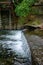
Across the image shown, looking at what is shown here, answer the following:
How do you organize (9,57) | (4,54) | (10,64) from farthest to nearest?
1. (4,54)
2. (9,57)
3. (10,64)

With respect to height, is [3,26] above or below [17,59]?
below

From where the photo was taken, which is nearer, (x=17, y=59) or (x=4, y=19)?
(x=17, y=59)

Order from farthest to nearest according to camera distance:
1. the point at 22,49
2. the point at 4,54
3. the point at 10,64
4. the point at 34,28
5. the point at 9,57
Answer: the point at 34,28 < the point at 22,49 < the point at 4,54 < the point at 9,57 < the point at 10,64

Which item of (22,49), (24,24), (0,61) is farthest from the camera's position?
(24,24)

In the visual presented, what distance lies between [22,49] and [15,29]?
617 centimetres

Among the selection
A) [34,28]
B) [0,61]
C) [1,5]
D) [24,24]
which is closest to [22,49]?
[0,61]

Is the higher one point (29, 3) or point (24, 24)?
point (29, 3)

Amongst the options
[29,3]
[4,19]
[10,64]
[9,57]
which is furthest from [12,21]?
[10,64]

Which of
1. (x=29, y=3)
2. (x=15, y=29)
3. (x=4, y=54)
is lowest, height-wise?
(x=15, y=29)

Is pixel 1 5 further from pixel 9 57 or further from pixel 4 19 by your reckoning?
pixel 9 57

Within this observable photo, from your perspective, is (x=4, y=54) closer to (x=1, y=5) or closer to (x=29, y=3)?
(x=29, y=3)

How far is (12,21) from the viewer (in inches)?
582

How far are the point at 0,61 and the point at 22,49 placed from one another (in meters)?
1.99

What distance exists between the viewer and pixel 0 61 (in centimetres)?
689
